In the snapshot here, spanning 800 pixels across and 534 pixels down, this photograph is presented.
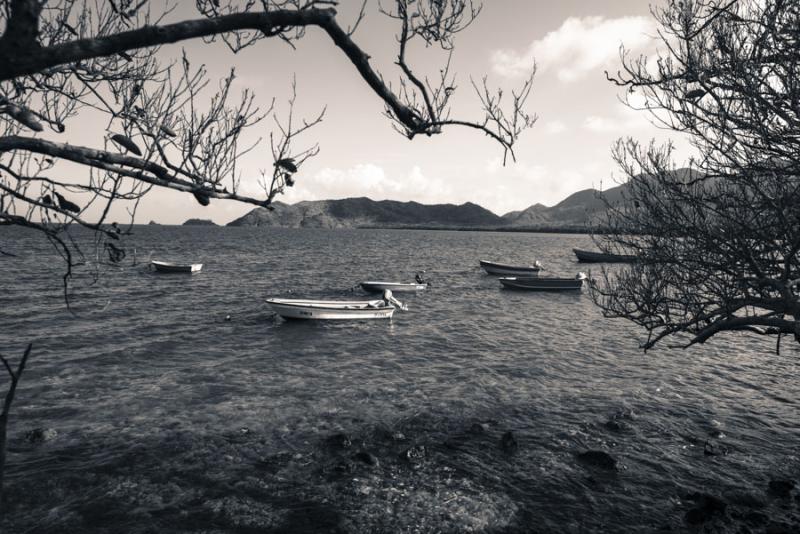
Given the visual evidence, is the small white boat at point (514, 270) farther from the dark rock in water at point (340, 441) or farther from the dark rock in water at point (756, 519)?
the dark rock in water at point (756, 519)

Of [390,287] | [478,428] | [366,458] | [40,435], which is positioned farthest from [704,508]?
[390,287]

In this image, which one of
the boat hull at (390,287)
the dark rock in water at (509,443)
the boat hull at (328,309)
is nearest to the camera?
the dark rock in water at (509,443)

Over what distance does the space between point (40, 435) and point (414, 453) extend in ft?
33.6

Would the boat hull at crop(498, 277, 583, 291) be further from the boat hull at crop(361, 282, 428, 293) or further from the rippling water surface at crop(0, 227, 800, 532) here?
the rippling water surface at crop(0, 227, 800, 532)

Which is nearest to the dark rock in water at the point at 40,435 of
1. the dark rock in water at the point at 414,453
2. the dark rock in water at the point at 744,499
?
the dark rock in water at the point at 414,453

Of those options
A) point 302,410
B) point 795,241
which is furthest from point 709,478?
point 302,410

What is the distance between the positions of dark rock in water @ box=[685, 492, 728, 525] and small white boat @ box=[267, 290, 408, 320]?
20002 mm

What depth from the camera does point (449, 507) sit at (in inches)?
415

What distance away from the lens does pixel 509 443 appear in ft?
44.0

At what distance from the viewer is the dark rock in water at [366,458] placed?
12273mm

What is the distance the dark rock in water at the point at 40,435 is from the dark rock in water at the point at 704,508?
16.0 metres

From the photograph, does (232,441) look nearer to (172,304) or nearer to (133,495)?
(133,495)

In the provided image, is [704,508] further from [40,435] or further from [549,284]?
[549,284]

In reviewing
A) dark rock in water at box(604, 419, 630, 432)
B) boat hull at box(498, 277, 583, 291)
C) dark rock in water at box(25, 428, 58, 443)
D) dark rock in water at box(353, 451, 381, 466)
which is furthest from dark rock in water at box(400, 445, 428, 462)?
boat hull at box(498, 277, 583, 291)
